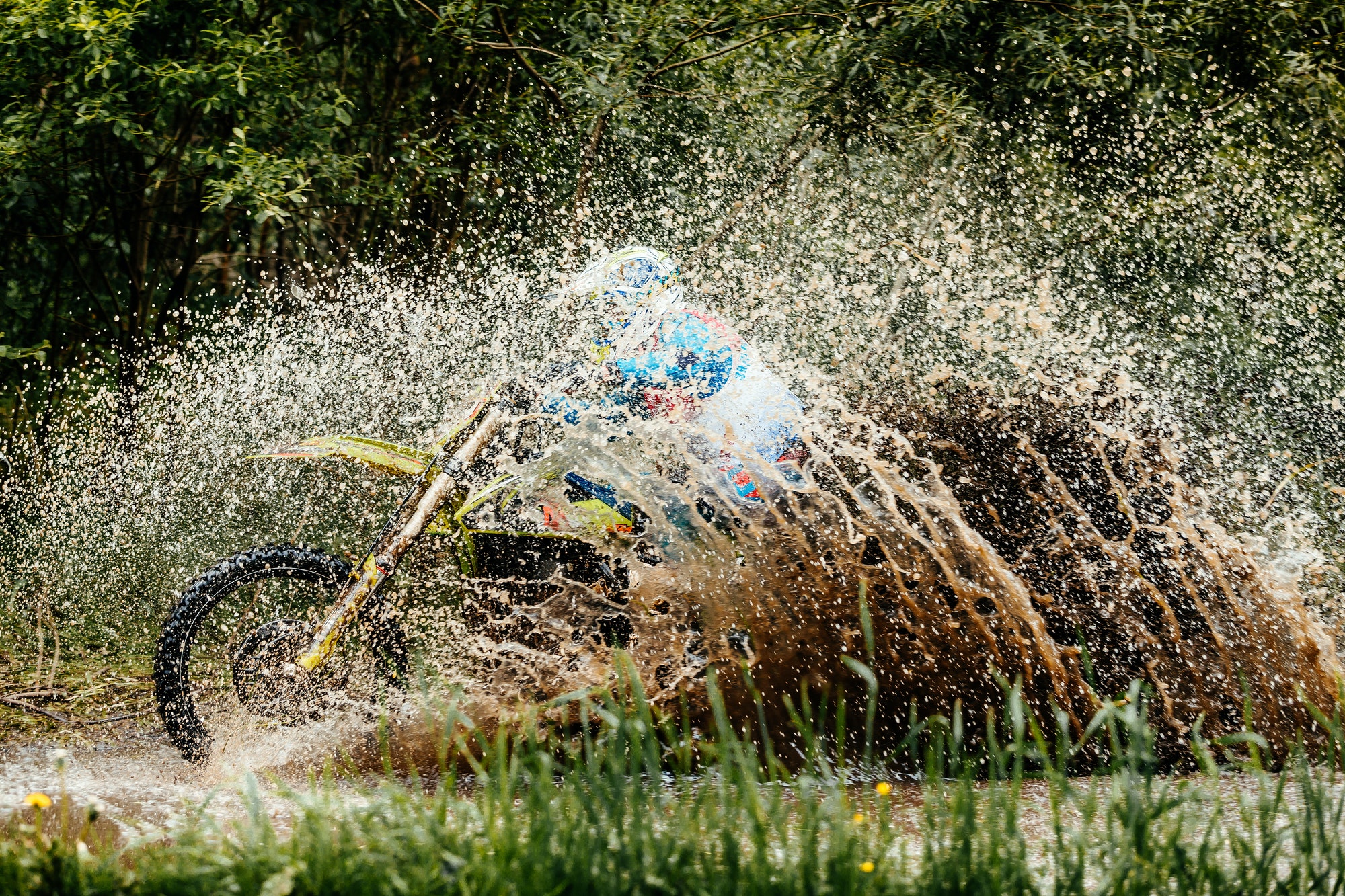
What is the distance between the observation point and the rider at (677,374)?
3.98m

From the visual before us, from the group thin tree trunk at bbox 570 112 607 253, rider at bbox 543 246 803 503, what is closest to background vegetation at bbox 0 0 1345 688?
thin tree trunk at bbox 570 112 607 253

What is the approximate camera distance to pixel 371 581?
3805mm

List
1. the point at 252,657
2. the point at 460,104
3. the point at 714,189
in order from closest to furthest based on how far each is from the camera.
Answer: the point at 252,657 → the point at 714,189 → the point at 460,104

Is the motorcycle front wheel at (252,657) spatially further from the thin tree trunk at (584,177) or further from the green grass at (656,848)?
the thin tree trunk at (584,177)

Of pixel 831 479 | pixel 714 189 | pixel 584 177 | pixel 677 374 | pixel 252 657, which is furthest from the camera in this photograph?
pixel 584 177

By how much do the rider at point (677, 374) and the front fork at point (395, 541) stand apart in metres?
0.28

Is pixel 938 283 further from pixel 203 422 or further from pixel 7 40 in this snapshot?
pixel 7 40

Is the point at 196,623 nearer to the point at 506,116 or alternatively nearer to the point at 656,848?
the point at 656,848

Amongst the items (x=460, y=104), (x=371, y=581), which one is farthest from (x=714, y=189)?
(x=371, y=581)

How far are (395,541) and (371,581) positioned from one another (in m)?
0.14

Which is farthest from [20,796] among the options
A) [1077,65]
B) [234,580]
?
[1077,65]

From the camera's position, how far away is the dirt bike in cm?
377

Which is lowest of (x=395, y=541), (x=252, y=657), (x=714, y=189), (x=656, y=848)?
(x=656, y=848)

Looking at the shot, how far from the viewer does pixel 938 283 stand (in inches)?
262
